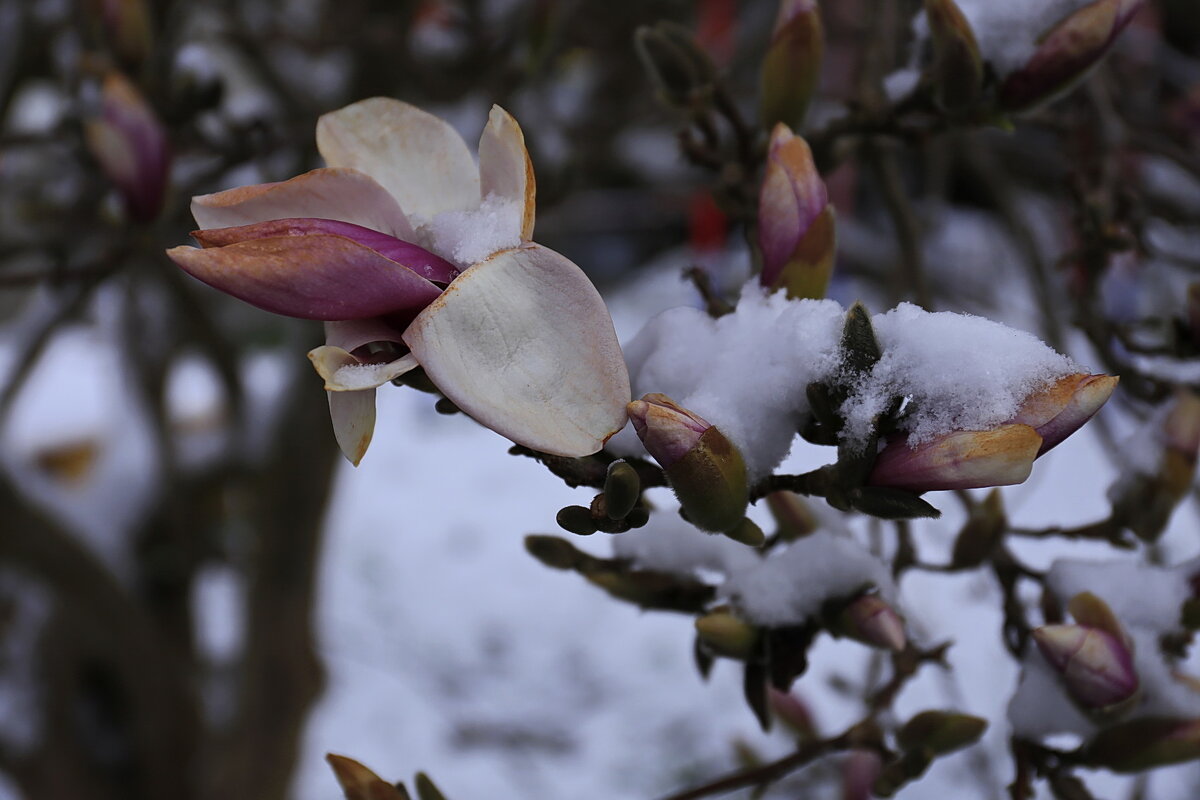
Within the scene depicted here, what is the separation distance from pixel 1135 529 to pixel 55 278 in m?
0.92

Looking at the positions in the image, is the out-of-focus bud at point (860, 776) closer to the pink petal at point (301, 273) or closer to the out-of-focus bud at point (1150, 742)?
the out-of-focus bud at point (1150, 742)

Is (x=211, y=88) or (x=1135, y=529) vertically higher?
(x=211, y=88)

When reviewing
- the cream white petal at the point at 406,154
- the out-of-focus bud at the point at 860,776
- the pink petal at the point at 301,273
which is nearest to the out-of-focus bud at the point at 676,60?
the cream white petal at the point at 406,154

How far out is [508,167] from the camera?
0.39 metres

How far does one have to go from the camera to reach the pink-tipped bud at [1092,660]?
0.48m

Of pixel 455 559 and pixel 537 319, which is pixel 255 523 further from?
pixel 455 559

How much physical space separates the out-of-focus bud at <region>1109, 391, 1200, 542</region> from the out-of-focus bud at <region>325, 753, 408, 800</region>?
1.57 ft

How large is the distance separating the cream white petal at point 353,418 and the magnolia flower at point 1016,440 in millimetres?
220

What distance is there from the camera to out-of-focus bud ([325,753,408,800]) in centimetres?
49

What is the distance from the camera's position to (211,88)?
901mm

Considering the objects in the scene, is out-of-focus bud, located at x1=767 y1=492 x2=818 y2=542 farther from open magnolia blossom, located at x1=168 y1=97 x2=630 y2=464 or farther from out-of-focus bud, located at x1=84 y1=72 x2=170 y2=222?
out-of-focus bud, located at x1=84 y1=72 x2=170 y2=222

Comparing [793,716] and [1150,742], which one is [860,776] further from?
[1150,742]

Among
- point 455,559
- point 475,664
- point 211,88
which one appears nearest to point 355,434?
point 211,88

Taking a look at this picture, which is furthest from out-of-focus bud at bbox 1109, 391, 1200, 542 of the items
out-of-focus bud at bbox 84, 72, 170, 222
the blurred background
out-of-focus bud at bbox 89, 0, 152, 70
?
out-of-focus bud at bbox 89, 0, 152, 70
